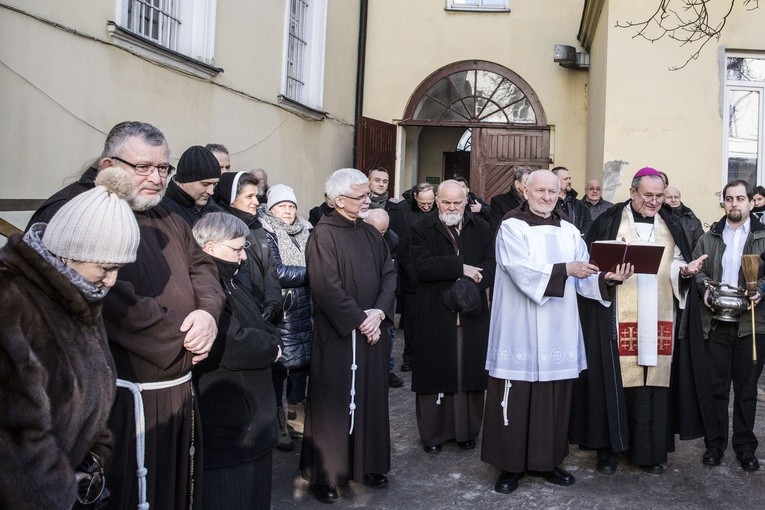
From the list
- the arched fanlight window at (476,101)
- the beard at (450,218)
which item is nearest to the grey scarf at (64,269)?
the beard at (450,218)

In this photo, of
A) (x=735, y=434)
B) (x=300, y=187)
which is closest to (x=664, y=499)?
(x=735, y=434)

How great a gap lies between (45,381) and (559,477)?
3.72 m

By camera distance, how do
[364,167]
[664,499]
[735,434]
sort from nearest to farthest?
[664,499] → [735,434] → [364,167]

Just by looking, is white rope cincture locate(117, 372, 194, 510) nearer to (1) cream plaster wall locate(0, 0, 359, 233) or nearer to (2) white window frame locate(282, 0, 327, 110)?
(1) cream plaster wall locate(0, 0, 359, 233)

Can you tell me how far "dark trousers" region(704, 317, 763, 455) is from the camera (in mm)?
5367

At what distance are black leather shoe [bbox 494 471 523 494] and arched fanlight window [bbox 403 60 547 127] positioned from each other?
29.8 ft

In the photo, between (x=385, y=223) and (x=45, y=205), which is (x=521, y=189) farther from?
(x=45, y=205)

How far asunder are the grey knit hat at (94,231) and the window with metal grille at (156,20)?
529 centimetres

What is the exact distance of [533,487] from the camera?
498 centimetres

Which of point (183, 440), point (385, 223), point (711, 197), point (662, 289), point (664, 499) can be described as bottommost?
point (664, 499)

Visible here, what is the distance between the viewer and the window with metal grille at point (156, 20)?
7.46 metres

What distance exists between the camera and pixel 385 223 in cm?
663

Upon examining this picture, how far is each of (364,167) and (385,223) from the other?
19.8 feet

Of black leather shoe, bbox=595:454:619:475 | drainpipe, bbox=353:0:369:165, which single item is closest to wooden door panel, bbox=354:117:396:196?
drainpipe, bbox=353:0:369:165
